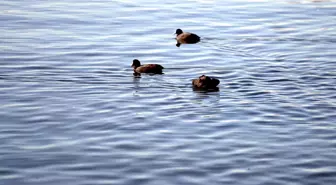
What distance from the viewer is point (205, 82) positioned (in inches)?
808

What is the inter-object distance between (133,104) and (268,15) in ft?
43.9

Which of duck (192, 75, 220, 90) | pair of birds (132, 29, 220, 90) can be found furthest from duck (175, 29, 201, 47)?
duck (192, 75, 220, 90)

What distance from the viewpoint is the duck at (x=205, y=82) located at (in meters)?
20.5

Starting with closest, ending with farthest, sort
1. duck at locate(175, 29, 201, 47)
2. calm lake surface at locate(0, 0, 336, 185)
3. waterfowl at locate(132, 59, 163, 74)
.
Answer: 1. calm lake surface at locate(0, 0, 336, 185)
2. waterfowl at locate(132, 59, 163, 74)
3. duck at locate(175, 29, 201, 47)

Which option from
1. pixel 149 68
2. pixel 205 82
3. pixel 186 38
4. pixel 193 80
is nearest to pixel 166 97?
pixel 205 82

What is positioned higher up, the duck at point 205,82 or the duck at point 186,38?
the duck at point 186,38

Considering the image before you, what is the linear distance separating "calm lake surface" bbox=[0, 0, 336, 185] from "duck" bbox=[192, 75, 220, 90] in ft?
0.73

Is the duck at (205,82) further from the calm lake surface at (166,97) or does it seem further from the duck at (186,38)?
the duck at (186,38)

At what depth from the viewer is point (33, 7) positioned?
109 ft

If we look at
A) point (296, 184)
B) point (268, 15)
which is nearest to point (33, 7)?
point (268, 15)

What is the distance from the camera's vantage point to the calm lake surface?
15070mm

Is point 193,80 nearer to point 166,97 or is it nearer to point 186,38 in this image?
point 166,97

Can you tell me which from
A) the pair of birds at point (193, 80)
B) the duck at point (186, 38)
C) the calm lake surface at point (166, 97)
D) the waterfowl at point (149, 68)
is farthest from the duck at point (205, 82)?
the duck at point (186, 38)

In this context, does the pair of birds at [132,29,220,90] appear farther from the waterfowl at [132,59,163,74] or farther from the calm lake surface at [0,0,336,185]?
the calm lake surface at [0,0,336,185]
